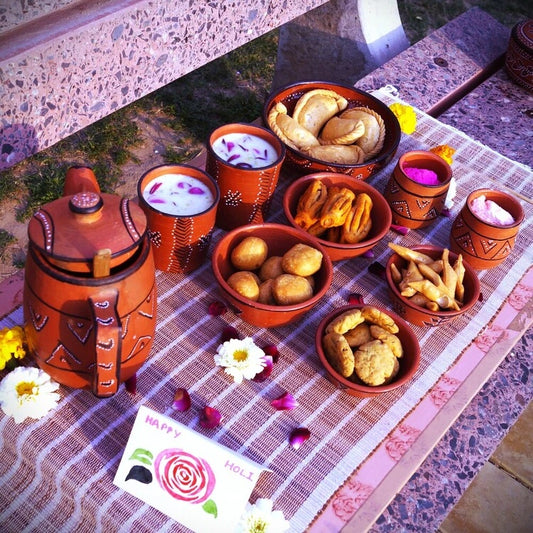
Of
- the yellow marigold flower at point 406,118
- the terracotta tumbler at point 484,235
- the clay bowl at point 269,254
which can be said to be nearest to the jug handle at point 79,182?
the clay bowl at point 269,254

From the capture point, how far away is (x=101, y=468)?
97 centimetres

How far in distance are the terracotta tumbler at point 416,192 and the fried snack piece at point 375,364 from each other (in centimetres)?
45

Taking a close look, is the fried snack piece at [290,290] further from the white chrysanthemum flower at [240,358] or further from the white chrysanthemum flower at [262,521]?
the white chrysanthemum flower at [262,521]

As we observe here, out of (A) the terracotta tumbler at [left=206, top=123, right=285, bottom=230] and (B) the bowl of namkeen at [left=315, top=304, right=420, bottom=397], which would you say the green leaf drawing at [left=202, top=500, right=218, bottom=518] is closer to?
(B) the bowl of namkeen at [left=315, top=304, right=420, bottom=397]

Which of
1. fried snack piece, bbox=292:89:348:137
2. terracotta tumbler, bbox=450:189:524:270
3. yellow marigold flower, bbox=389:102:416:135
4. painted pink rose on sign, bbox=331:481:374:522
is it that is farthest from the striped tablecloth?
yellow marigold flower, bbox=389:102:416:135

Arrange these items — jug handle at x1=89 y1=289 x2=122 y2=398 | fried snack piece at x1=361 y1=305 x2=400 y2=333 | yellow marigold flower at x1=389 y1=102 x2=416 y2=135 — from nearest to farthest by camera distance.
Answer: jug handle at x1=89 y1=289 x2=122 y2=398
fried snack piece at x1=361 y1=305 x2=400 y2=333
yellow marigold flower at x1=389 y1=102 x2=416 y2=135

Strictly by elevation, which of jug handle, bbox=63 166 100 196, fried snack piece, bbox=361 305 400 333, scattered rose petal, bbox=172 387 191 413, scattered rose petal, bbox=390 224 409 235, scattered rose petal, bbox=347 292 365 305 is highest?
jug handle, bbox=63 166 100 196

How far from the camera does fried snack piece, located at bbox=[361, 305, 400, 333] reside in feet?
3.72

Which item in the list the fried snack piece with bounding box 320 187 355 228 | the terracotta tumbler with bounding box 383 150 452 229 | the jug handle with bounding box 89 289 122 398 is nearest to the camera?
the jug handle with bounding box 89 289 122 398

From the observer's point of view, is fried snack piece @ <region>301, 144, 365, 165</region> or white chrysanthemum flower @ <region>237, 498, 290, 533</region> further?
fried snack piece @ <region>301, 144, 365, 165</region>

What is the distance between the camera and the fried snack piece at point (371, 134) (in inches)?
60.2

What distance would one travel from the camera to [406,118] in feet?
5.93

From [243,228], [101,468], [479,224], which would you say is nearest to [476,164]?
[479,224]

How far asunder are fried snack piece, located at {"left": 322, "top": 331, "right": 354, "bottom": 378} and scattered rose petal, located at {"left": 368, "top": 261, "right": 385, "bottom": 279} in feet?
0.95
